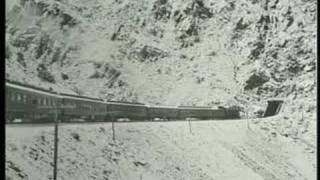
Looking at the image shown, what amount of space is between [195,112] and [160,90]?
262 centimetres

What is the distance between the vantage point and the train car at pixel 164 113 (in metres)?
13.8

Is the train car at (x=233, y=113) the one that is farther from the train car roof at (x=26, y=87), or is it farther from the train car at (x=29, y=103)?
the train car roof at (x=26, y=87)

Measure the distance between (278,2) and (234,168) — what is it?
10092 millimetres

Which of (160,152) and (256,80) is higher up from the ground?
(256,80)

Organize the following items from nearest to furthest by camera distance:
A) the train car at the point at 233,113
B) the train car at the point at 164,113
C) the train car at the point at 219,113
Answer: the train car at the point at 164,113
the train car at the point at 219,113
the train car at the point at 233,113

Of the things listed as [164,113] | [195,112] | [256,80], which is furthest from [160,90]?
[256,80]

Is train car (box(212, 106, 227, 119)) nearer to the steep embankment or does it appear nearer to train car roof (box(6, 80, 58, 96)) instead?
the steep embankment

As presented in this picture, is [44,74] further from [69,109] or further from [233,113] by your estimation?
[233,113]

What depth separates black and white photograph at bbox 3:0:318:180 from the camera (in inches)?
337

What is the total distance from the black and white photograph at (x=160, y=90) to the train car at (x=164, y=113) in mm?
50

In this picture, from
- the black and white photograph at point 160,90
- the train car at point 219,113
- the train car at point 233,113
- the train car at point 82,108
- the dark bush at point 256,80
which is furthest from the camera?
the dark bush at point 256,80

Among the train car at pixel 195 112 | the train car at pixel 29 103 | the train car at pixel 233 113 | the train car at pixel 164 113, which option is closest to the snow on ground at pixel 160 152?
the train car at pixel 29 103

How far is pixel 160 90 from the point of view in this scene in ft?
43.2
